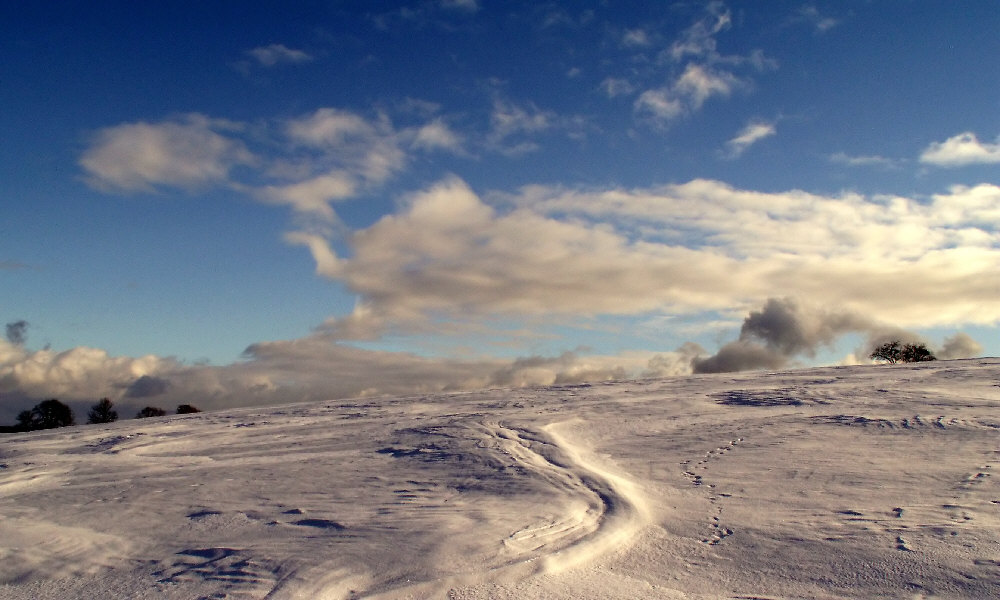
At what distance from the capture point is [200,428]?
1121 centimetres

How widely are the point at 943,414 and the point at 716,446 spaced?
9.47 ft

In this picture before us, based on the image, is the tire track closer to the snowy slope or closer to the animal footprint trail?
the snowy slope

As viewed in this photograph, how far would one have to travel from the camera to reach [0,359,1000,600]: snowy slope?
4074 mm

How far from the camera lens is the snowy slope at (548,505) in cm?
407

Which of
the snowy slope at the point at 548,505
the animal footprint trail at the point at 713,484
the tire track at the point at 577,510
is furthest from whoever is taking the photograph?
the animal footprint trail at the point at 713,484

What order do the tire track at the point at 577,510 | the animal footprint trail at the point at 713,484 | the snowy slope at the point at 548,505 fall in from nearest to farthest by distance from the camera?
the snowy slope at the point at 548,505 < the tire track at the point at 577,510 < the animal footprint trail at the point at 713,484

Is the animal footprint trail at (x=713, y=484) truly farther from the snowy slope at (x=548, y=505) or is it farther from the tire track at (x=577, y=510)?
the tire track at (x=577, y=510)

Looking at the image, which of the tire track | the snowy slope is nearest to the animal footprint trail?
the snowy slope

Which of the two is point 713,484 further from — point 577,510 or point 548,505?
point 548,505

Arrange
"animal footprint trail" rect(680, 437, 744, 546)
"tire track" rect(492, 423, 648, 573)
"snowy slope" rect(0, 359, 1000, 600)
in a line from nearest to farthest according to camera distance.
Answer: "snowy slope" rect(0, 359, 1000, 600) < "tire track" rect(492, 423, 648, 573) < "animal footprint trail" rect(680, 437, 744, 546)

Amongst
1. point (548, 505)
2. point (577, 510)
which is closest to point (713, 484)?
point (577, 510)

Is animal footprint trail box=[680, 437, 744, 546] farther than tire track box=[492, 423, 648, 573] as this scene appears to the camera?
Yes

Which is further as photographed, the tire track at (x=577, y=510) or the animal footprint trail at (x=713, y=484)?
the animal footprint trail at (x=713, y=484)

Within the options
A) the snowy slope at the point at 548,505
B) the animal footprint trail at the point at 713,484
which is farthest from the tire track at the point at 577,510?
the animal footprint trail at the point at 713,484
